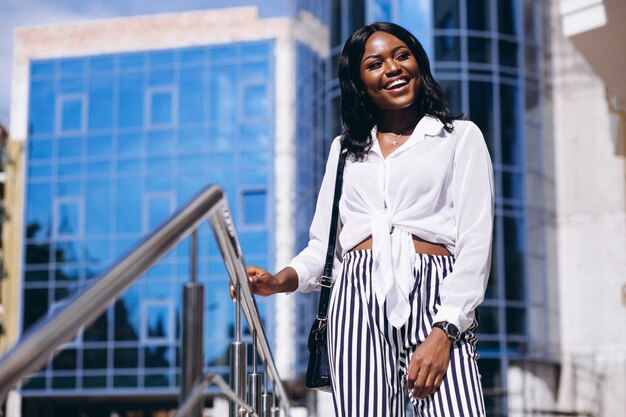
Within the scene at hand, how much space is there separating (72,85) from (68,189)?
3.45 meters

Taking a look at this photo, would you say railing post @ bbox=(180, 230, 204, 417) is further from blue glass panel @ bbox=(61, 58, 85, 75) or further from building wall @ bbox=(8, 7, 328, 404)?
blue glass panel @ bbox=(61, 58, 85, 75)

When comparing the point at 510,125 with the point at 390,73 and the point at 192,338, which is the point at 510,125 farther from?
the point at 192,338

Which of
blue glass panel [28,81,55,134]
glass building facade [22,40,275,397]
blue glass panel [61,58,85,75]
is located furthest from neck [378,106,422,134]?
blue glass panel [61,58,85,75]

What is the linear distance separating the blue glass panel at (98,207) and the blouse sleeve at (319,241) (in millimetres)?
29559

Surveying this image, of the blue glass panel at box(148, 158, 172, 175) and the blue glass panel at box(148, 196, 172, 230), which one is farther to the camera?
the blue glass panel at box(148, 158, 172, 175)

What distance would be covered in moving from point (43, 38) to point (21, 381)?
34470 millimetres

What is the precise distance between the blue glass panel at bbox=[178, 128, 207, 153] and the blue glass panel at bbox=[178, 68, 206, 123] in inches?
14.3

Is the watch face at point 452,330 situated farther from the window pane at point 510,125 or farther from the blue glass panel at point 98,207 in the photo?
the blue glass panel at point 98,207

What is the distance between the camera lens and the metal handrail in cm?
131

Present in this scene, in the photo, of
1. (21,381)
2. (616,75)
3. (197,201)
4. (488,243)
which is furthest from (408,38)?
(616,75)

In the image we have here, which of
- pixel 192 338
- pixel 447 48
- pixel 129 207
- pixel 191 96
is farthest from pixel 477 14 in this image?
pixel 192 338

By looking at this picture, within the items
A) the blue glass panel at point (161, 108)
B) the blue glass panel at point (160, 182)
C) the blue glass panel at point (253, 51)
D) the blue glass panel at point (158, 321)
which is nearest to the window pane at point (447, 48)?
the blue glass panel at point (253, 51)

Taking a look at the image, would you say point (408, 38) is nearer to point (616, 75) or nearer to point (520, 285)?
point (616, 75)

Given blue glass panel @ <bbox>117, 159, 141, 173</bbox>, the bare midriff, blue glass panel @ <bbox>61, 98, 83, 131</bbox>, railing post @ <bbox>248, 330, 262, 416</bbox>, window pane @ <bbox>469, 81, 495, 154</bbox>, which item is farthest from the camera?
blue glass panel @ <bbox>61, 98, 83, 131</bbox>
